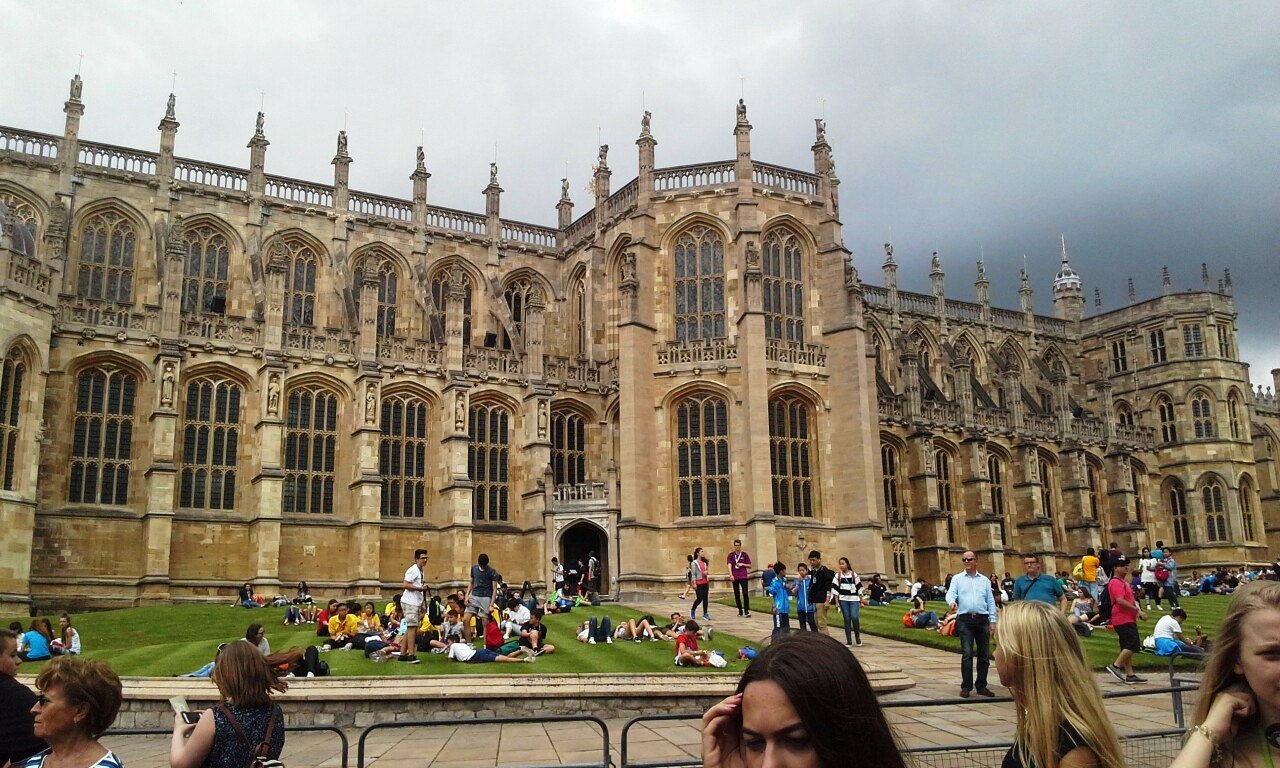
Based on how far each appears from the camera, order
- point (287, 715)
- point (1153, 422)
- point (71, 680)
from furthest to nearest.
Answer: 1. point (1153, 422)
2. point (287, 715)
3. point (71, 680)

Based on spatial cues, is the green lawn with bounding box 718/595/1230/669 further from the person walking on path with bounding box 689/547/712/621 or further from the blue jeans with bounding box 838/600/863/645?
the person walking on path with bounding box 689/547/712/621

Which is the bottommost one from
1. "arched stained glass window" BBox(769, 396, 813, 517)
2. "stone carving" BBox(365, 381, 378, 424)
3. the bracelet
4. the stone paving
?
the stone paving

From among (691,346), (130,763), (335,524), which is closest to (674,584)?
(691,346)

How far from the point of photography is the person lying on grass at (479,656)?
18.3 m

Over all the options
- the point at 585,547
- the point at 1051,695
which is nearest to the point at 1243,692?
the point at 1051,695

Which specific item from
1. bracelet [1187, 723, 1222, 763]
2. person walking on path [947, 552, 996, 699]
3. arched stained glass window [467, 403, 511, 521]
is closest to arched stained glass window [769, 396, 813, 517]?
arched stained glass window [467, 403, 511, 521]

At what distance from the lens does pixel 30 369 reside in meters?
30.3

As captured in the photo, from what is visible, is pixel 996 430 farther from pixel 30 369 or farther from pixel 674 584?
pixel 30 369

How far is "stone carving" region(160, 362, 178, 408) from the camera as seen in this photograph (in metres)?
32.7

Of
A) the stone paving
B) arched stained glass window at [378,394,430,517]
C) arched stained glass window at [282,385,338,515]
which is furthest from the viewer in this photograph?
arched stained glass window at [378,394,430,517]

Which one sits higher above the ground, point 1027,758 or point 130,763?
point 1027,758

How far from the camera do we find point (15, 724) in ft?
18.8

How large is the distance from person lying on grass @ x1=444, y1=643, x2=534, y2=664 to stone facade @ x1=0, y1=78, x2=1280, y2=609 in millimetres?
16176

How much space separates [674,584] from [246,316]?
17.8m
